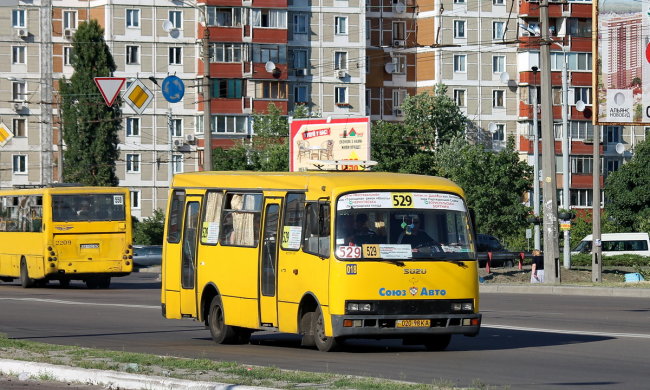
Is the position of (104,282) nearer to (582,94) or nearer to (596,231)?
(596,231)

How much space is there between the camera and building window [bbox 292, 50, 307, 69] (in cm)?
9700

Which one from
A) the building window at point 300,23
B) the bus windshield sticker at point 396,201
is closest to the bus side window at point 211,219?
the bus windshield sticker at point 396,201

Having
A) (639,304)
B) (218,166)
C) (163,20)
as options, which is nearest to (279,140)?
(218,166)

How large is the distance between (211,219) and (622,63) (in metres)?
24.0

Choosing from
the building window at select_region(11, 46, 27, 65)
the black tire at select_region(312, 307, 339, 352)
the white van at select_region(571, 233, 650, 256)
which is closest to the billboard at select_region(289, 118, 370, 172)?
the white van at select_region(571, 233, 650, 256)

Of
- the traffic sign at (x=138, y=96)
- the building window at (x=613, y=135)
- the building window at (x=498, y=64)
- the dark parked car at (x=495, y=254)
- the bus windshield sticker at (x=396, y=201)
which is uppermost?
the building window at (x=498, y=64)

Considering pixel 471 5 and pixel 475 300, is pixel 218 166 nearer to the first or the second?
pixel 471 5

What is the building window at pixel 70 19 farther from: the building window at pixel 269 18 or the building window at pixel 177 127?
→ the building window at pixel 269 18

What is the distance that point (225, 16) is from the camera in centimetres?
9300

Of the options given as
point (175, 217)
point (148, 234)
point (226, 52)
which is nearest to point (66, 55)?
point (226, 52)

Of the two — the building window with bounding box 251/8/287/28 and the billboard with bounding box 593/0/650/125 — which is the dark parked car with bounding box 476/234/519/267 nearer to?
the building window with bounding box 251/8/287/28

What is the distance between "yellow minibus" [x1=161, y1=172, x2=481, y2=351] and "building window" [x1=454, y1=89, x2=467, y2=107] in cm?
8028

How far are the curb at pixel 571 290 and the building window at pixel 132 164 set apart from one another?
54979mm

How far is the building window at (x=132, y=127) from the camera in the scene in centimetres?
9600
